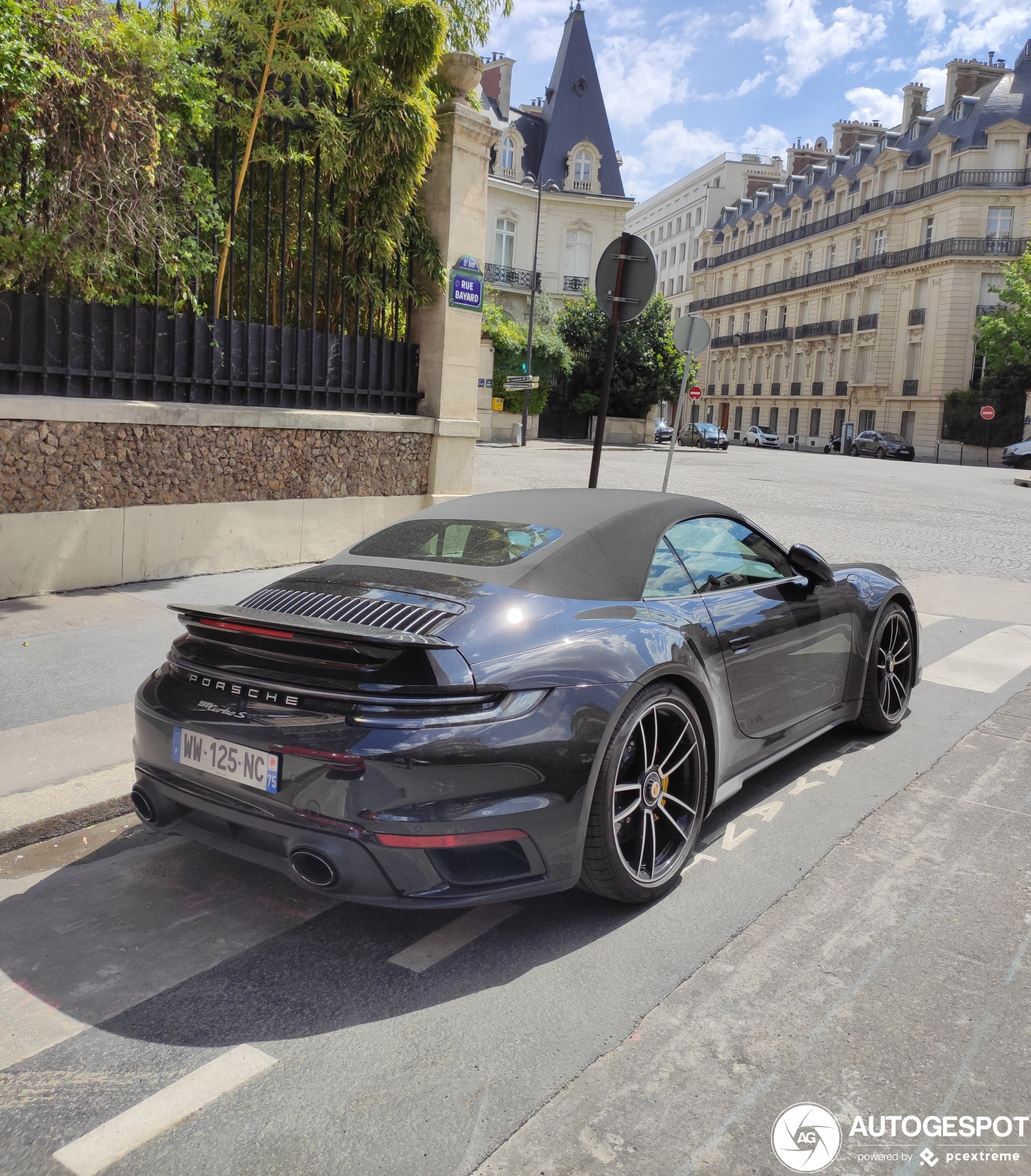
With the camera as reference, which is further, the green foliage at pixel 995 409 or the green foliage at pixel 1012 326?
the green foliage at pixel 995 409

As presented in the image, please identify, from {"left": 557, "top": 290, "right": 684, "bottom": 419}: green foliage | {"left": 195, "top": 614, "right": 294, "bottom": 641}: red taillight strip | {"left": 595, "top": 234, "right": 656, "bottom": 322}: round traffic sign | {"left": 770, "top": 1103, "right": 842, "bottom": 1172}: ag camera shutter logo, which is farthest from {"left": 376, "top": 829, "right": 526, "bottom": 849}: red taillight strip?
{"left": 557, "top": 290, "right": 684, "bottom": 419}: green foliage

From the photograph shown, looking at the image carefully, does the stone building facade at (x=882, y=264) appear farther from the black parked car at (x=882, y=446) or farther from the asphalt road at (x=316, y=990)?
the asphalt road at (x=316, y=990)

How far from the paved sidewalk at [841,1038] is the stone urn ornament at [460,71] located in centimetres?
837

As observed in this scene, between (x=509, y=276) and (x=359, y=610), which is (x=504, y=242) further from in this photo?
(x=359, y=610)

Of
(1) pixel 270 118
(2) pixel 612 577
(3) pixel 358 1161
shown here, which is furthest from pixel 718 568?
(1) pixel 270 118

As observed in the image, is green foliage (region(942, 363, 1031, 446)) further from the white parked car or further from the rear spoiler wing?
the rear spoiler wing

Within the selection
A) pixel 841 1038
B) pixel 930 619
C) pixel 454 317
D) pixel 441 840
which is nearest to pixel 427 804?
pixel 441 840

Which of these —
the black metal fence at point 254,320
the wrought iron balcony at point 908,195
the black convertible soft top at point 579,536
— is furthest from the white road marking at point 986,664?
the wrought iron balcony at point 908,195

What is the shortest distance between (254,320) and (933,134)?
203ft

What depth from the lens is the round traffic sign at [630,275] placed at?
24.4 ft

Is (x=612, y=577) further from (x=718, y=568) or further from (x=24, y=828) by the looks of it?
(x=24, y=828)

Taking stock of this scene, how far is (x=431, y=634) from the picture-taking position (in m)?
3.04

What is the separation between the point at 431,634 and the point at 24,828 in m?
1.90

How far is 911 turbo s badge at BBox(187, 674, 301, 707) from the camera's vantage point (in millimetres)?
3004
